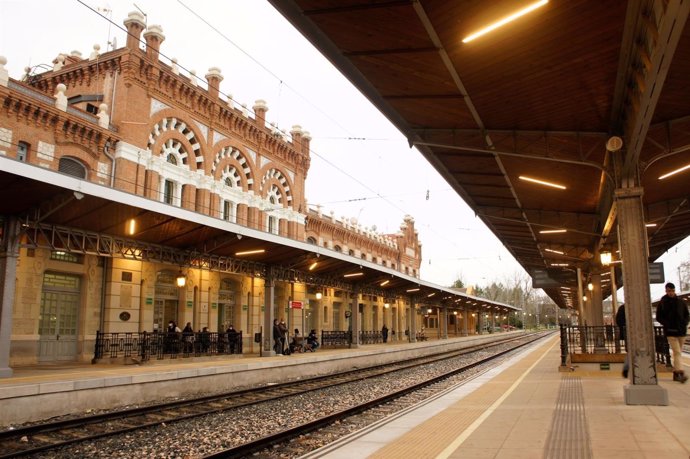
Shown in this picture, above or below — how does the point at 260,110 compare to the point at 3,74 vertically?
above

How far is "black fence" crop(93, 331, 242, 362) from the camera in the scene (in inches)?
696

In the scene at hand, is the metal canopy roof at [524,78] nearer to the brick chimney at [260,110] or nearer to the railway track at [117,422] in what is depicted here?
the railway track at [117,422]

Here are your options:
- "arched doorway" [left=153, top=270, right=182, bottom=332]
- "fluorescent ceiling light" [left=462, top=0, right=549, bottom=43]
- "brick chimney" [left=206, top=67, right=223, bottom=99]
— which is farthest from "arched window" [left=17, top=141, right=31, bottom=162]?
"fluorescent ceiling light" [left=462, top=0, right=549, bottom=43]

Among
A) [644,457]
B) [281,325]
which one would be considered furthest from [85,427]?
[281,325]

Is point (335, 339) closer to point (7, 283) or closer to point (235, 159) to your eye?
point (235, 159)

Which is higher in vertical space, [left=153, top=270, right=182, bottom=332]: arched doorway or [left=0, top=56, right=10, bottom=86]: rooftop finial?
[left=0, top=56, right=10, bottom=86]: rooftop finial

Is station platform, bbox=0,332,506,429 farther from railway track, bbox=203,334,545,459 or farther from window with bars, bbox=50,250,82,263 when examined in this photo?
railway track, bbox=203,334,545,459

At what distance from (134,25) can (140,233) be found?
11.2 m

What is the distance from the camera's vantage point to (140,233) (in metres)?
16.7

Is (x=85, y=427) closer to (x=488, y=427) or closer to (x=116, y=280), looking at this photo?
(x=488, y=427)

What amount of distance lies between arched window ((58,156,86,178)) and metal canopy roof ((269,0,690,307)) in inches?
563

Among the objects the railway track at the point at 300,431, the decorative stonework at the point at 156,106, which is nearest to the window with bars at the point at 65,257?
the decorative stonework at the point at 156,106

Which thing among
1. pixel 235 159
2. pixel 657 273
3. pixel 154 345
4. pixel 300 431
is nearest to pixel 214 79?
pixel 235 159

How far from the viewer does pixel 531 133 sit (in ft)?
34.3
